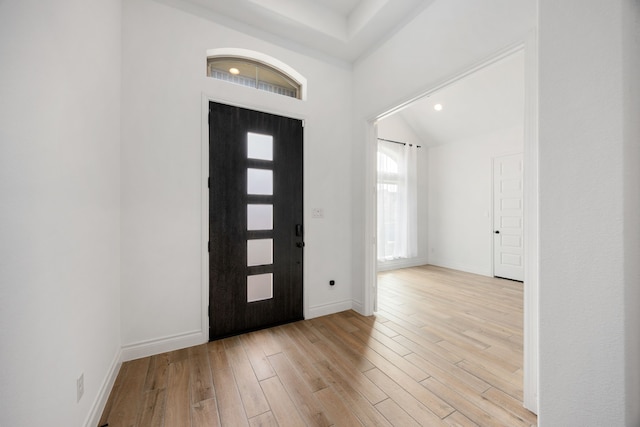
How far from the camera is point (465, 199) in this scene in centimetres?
541

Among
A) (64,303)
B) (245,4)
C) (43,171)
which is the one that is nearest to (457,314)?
(64,303)

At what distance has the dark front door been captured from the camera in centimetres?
241

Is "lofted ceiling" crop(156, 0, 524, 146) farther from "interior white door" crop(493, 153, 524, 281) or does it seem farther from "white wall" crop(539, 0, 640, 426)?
"interior white door" crop(493, 153, 524, 281)

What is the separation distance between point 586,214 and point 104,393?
2698mm

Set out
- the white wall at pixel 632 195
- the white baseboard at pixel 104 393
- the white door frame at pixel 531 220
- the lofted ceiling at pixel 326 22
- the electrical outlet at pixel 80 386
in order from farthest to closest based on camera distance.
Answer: the lofted ceiling at pixel 326 22, the white door frame at pixel 531 220, the white baseboard at pixel 104 393, the electrical outlet at pixel 80 386, the white wall at pixel 632 195

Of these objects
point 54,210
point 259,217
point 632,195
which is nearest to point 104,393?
point 54,210

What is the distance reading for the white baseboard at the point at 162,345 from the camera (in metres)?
2.06

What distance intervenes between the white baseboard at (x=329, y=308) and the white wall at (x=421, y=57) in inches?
5.1

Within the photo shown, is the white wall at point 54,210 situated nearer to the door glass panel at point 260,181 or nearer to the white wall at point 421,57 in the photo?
the door glass panel at point 260,181

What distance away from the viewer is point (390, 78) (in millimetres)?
2629

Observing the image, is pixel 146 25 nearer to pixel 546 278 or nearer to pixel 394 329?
pixel 546 278

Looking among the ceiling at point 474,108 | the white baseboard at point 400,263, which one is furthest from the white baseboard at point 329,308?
the ceiling at point 474,108

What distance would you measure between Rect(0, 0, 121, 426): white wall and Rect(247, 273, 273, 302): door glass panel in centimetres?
113

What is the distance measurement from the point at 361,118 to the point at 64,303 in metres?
3.00
